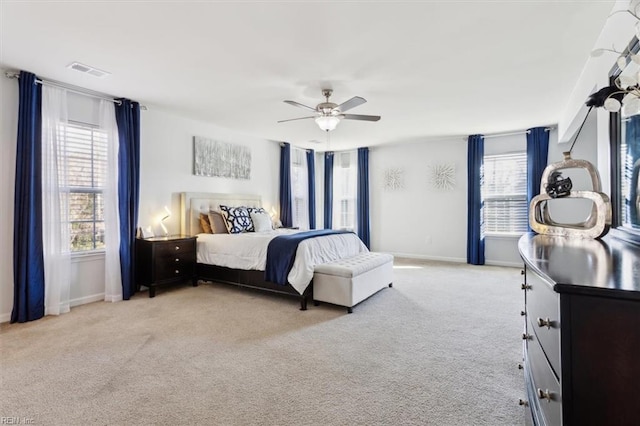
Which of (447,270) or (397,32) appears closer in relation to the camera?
(397,32)

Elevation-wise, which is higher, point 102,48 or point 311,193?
point 102,48

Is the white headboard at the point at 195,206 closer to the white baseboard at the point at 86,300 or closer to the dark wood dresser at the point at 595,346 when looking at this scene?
the white baseboard at the point at 86,300

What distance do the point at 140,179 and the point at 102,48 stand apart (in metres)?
2.00

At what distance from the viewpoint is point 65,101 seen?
138 inches

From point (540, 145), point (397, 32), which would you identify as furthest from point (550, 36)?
point (540, 145)

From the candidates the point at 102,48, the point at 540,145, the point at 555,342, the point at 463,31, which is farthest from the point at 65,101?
the point at 540,145

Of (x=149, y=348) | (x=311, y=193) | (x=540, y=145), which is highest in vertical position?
(x=540, y=145)

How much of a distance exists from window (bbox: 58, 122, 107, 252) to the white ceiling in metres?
0.59

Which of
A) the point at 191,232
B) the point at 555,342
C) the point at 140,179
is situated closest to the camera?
the point at 555,342

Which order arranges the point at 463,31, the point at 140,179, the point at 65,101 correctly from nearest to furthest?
1. the point at 463,31
2. the point at 65,101
3. the point at 140,179

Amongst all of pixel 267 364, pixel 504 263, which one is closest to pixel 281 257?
pixel 267 364

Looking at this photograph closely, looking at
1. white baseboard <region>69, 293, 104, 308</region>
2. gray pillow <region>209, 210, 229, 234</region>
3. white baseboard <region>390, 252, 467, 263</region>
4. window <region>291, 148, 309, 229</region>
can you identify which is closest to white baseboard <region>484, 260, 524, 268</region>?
white baseboard <region>390, 252, 467, 263</region>

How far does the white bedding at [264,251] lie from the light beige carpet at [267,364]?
45 cm

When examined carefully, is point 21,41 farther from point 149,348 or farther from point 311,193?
point 311,193
